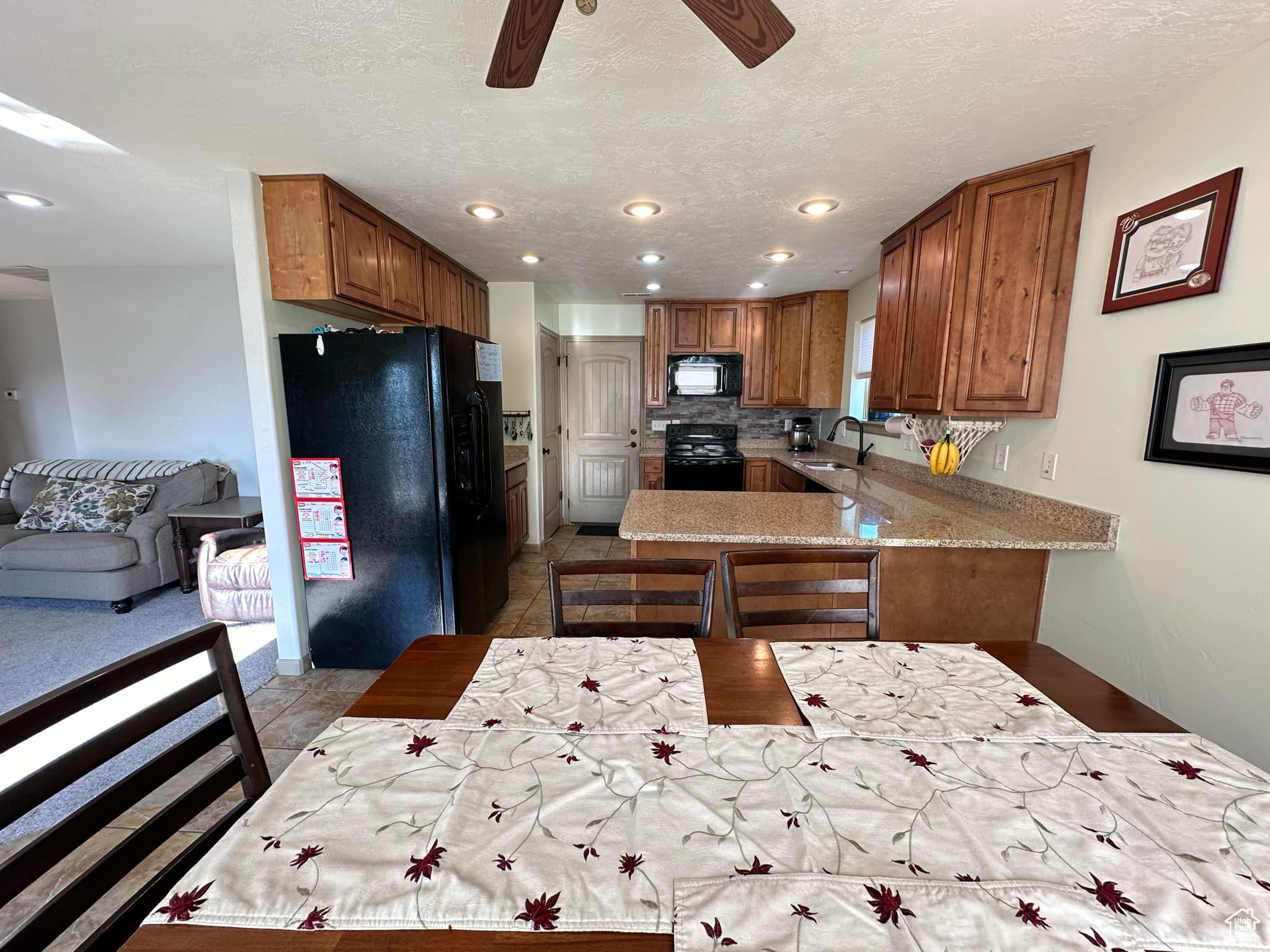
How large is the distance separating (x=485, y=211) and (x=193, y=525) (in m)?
2.86

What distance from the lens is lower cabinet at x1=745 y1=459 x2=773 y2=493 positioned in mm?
4176

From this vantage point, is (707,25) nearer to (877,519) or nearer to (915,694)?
(915,694)

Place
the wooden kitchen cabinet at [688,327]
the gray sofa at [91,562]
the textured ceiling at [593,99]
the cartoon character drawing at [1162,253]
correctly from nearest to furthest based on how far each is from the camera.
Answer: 1. the textured ceiling at [593,99]
2. the cartoon character drawing at [1162,253]
3. the gray sofa at [91,562]
4. the wooden kitchen cabinet at [688,327]

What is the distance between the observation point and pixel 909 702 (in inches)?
36.2

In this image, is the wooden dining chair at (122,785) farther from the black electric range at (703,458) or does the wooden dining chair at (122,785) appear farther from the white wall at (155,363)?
the white wall at (155,363)

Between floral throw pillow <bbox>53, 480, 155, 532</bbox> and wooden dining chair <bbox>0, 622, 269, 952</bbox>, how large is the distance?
348cm

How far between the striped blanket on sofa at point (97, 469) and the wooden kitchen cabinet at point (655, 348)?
11.4ft

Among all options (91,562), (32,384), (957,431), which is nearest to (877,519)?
(957,431)

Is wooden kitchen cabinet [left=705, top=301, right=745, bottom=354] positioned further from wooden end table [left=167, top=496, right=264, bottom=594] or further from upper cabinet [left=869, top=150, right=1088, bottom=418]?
wooden end table [left=167, top=496, right=264, bottom=594]

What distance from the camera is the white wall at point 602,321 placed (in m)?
4.81

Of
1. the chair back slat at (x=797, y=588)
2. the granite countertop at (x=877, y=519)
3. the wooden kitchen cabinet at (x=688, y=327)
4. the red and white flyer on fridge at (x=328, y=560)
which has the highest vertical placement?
the wooden kitchen cabinet at (x=688, y=327)

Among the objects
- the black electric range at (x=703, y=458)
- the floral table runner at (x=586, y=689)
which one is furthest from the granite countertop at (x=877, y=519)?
the black electric range at (x=703, y=458)

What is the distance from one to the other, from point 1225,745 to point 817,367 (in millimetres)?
3287

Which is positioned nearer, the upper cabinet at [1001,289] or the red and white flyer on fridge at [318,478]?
the upper cabinet at [1001,289]
